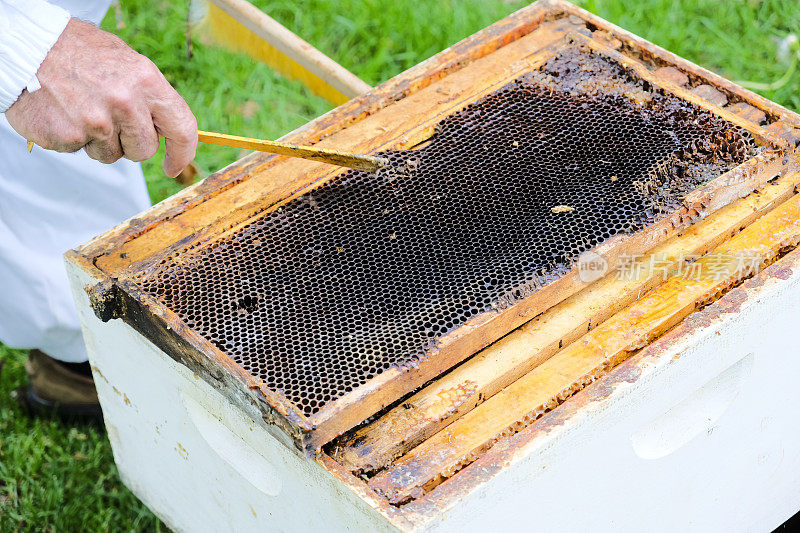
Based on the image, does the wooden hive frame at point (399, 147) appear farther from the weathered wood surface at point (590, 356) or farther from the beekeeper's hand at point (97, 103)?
the beekeeper's hand at point (97, 103)

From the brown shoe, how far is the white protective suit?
10 cm

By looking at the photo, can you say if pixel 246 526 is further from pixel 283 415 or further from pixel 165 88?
pixel 165 88

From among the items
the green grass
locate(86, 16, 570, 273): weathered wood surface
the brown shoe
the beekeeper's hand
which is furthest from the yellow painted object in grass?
the brown shoe

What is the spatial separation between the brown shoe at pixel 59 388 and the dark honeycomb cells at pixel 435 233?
1.15 metres

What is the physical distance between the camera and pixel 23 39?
1659 mm

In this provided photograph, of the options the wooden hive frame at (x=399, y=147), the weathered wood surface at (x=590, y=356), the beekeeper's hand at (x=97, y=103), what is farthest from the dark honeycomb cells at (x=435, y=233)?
the beekeeper's hand at (x=97, y=103)

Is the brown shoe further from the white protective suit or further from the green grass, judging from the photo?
the green grass

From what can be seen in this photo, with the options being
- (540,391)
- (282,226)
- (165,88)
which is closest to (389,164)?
(282,226)

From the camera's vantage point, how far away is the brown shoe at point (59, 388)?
2.77 m

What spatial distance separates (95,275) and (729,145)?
1.40 m

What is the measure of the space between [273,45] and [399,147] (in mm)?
1228

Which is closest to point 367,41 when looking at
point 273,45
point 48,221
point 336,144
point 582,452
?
point 273,45

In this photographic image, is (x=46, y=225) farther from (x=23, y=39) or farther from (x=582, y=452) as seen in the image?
(x=582, y=452)

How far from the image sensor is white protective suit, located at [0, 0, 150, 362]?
98.3 inches
